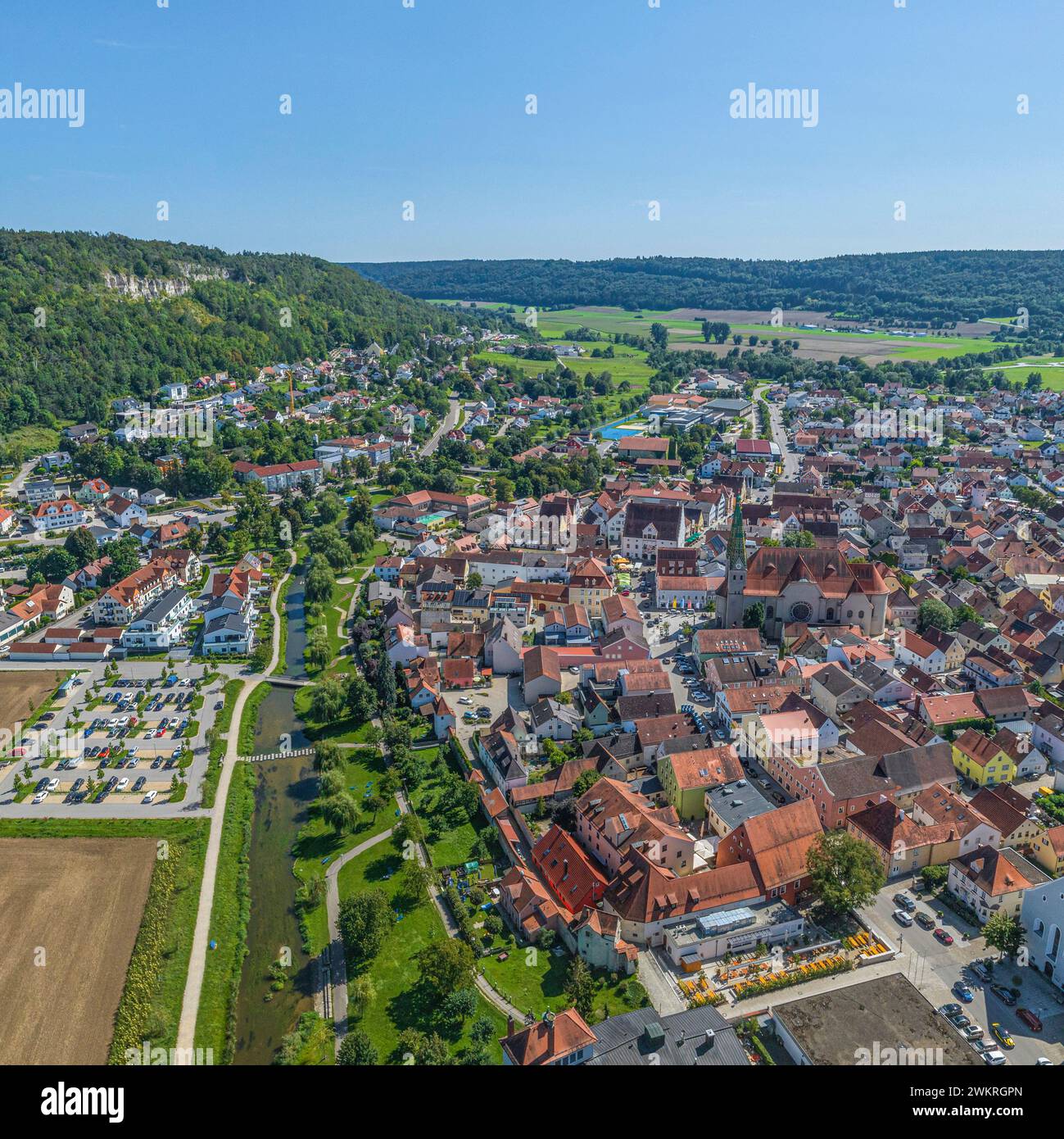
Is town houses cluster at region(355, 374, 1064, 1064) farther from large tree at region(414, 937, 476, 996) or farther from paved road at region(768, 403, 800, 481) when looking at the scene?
paved road at region(768, 403, 800, 481)

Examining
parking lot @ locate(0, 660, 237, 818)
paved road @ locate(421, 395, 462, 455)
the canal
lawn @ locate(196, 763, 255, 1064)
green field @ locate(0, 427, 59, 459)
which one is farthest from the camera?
paved road @ locate(421, 395, 462, 455)

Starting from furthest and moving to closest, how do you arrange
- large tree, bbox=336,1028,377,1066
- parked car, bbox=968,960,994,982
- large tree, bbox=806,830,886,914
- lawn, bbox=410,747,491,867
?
lawn, bbox=410,747,491,867 → large tree, bbox=806,830,886,914 → parked car, bbox=968,960,994,982 → large tree, bbox=336,1028,377,1066

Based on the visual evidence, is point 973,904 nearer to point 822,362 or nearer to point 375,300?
point 822,362

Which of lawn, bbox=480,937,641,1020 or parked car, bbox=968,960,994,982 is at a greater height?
parked car, bbox=968,960,994,982

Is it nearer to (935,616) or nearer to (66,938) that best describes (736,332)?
(935,616)

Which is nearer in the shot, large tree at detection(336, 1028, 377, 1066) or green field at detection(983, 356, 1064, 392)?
large tree at detection(336, 1028, 377, 1066)

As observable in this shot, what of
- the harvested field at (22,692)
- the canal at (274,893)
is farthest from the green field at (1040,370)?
the harvested field at (22,692)

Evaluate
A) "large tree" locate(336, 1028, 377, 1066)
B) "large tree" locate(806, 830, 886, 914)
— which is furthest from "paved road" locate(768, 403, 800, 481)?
"large tree" locate(336, 1028, 377, 1066)
